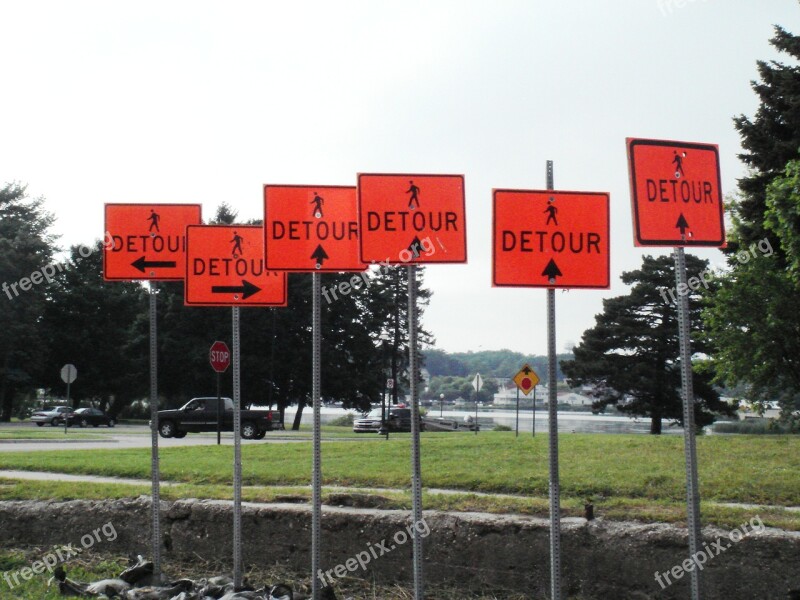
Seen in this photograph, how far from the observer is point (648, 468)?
36.7 ft

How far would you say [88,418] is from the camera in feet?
183

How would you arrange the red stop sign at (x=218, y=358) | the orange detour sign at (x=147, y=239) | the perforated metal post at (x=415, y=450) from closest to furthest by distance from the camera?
the perforated metal post at (x=415, y=450), the orange detour sign at (x=147, y=239), the red stop sign at (x=218, y=358)

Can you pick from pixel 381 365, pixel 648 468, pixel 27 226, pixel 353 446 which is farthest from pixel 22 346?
pixel 648 468

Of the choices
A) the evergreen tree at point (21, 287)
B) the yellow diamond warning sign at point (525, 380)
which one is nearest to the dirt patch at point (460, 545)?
the yellow diamond warning sign at point (525, 380)

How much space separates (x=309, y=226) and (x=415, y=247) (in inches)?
43.0

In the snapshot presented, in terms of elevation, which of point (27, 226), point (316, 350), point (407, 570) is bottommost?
point (407, 570)

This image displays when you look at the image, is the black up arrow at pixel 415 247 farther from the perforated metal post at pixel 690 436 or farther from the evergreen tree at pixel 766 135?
the evergreen tree at pixel 766 135

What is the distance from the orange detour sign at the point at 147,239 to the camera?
8.46 metres

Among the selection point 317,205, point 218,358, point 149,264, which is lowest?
point 218,358

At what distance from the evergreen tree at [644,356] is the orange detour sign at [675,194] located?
4443 centimetres

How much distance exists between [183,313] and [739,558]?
188ft

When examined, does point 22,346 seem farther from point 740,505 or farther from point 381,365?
point 740,505

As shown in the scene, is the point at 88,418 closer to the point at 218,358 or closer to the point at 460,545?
the point at 218,358

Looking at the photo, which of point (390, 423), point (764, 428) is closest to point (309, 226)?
point (764, 428)
